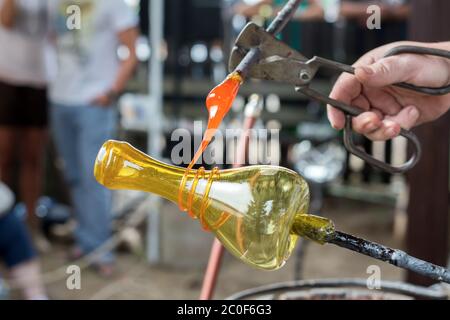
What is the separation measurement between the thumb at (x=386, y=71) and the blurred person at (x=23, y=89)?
1.95 metres

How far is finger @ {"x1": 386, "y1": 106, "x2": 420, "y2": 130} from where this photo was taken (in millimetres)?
785

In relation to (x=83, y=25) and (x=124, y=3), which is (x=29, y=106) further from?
(x=124, y=3)

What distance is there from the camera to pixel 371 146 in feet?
12.1

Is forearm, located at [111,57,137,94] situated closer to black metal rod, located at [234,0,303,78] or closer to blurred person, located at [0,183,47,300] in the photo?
blurred person, located at [0,183,47,300]

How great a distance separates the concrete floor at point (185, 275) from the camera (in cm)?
217

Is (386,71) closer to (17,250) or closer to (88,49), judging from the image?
(17,250)

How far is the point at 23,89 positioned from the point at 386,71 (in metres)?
2.03

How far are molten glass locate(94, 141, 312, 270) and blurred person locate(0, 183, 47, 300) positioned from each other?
1.22 metres

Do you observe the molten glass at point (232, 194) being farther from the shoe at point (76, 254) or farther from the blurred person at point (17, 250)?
the shoe at point (76, 254)

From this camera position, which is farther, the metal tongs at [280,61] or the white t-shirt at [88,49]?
the white t-shirt at [88,49]

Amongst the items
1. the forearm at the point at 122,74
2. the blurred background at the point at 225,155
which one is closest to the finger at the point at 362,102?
the blurred background at the point at 225,155

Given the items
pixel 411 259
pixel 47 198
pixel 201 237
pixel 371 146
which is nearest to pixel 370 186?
pixel 371 146

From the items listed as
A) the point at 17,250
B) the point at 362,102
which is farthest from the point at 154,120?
the point at 362,102

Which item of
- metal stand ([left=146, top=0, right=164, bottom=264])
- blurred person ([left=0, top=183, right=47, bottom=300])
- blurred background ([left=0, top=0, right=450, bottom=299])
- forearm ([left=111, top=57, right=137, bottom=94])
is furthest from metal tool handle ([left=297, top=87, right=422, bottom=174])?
metal stand ([left=146, top=0, right=164, bottom=264])
